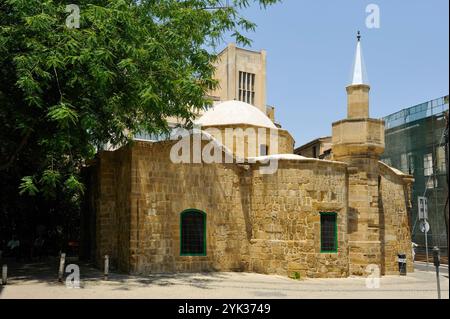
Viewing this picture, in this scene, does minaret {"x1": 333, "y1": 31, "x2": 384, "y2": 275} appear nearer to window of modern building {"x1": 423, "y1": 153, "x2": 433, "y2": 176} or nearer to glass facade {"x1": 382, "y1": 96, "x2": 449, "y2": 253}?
glass facade {"x1": 382, "y1": 96, "x2": 449, "y2": 253}

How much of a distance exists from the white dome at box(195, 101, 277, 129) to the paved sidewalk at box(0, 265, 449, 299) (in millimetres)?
7744

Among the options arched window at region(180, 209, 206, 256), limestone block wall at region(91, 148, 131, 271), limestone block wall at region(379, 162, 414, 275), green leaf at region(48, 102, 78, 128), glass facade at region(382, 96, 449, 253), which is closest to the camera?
green leaf at region(48, 102, 78, 128)

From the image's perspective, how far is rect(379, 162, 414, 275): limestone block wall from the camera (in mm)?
21062

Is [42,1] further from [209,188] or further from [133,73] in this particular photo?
[209,188]

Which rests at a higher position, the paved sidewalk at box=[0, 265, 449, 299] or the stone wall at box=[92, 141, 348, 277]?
the stone wall at box=[92, 141, 348, 277]

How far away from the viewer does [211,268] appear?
17438mm

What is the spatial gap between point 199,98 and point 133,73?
2.19 metres

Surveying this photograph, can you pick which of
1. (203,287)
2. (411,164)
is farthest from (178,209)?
(411,164)

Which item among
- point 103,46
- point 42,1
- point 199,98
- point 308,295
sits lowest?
point 308,295

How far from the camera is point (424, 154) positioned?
32938mm

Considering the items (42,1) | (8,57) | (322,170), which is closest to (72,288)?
(8,57)

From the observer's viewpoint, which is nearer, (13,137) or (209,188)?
(13,137)

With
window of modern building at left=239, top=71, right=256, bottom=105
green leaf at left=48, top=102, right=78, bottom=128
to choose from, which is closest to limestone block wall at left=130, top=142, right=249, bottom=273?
green leaf at left=48, top=102, right=78, bottom=128

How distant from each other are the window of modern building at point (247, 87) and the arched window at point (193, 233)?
36623 mm
